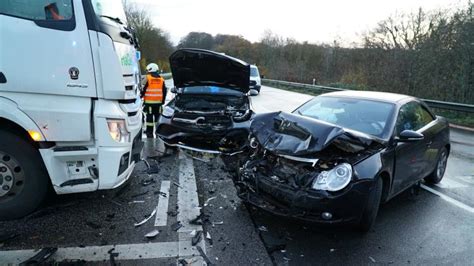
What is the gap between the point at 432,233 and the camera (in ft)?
13.2

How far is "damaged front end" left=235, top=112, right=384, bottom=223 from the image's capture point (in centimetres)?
355

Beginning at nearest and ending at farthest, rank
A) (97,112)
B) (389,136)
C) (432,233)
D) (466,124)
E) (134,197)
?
(97,112) < (432,233) < (389,136) < (134,197) < (466,124)

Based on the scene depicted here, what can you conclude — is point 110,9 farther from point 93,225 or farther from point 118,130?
point 93,225

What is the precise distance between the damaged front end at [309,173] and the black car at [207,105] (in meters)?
2.19

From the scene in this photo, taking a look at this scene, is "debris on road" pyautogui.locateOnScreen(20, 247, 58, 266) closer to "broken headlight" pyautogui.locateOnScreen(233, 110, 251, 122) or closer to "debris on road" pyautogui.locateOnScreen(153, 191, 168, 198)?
"debris on road" pyautogui.locateOnScreen(153, 191, 168, 198)

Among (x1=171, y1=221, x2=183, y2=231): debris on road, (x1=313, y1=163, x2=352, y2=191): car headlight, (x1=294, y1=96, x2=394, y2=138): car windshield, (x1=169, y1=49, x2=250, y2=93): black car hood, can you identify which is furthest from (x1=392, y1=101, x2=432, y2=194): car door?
(x1=169, y1=49, x2=250, y2=93): black car hood

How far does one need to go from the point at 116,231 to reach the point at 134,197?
3.10ft

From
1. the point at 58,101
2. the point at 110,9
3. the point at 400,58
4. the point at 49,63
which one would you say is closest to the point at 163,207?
the point at 58,101

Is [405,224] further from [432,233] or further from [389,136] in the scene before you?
[389,136]

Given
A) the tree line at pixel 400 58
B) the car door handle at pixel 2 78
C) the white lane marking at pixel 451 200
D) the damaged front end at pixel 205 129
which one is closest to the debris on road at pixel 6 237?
the car door handle at pixel 2 78

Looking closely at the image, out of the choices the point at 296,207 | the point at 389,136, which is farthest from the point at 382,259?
the point at 389,136

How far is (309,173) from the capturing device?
374cm

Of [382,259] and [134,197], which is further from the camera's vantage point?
[134,197]

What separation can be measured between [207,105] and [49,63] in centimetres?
401
